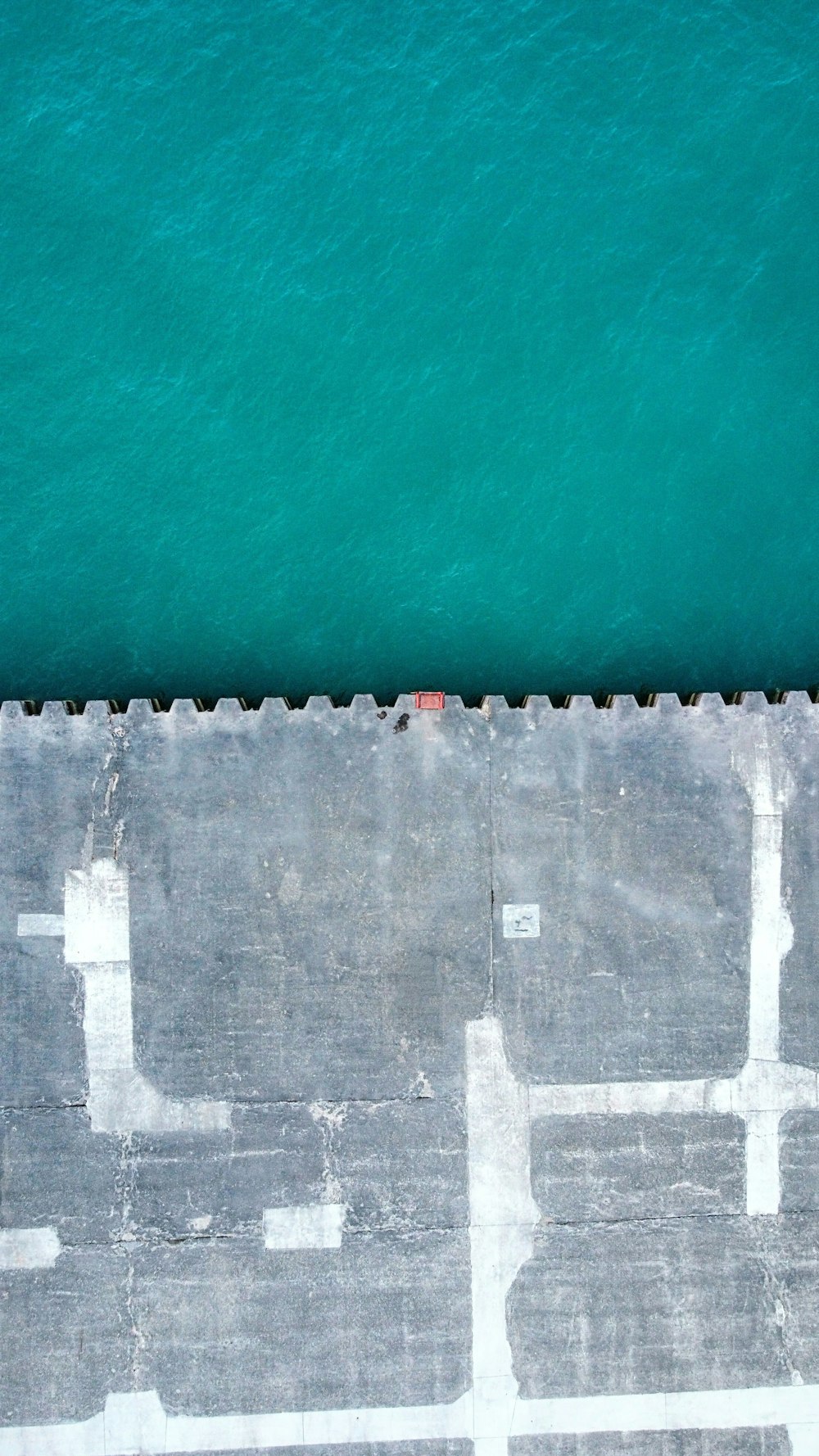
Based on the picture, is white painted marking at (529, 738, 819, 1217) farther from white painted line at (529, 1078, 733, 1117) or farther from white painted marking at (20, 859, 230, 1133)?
white painted marking at (20, 859, 230, 1133)

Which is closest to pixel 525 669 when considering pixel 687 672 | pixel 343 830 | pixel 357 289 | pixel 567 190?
pixel 687 672

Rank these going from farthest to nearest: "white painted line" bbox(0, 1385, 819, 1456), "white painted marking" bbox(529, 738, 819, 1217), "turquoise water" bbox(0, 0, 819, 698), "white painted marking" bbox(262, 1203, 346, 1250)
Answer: "turquoise water" bbox(0, 0, 819, 698) → "white painted marking" bbox(529, 738, 819, 1217) → "white painted marking" bbox(262, 1203, 346, 1250) → "white painted line" bbox(0, 1385, 819, 1456)

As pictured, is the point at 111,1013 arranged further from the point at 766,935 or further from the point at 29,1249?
the point at 766,935

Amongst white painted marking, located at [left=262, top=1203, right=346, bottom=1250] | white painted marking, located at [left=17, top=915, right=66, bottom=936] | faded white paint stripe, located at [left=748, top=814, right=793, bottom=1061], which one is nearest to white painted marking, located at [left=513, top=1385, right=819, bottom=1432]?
white painted marking, located at [left=262, top=1203, right=346, bottom=1250]

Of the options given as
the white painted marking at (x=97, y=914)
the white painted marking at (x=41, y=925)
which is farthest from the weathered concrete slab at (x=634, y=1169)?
the white painted marking at (x=41, y=925)

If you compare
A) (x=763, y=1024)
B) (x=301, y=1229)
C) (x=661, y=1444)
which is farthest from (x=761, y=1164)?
(x=301, y=1229)

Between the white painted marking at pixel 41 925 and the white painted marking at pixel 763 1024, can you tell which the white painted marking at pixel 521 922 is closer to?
the white painted marking at pixel 763 1024
